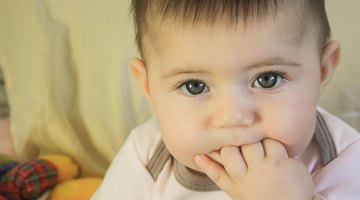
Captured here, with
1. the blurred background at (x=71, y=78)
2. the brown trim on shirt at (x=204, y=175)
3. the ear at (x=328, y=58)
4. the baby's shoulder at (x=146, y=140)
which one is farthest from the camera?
the blurred background at (x=71, y=78)

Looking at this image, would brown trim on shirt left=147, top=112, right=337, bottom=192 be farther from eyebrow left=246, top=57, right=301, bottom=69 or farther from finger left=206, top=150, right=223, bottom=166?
eyebrow left=246, top=57, right=301, bottom=69

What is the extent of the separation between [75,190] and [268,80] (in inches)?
25.0

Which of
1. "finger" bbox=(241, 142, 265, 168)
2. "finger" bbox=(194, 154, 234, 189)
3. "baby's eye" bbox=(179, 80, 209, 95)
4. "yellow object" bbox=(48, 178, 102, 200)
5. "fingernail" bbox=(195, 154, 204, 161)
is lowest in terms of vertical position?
"yellow object" bbox=(48, 178, 102, 200)

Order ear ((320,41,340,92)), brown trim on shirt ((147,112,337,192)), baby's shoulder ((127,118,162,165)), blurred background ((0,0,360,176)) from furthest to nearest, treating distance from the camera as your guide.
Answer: blurred background ((0,0,360,176)), baby's shoulder ((127,118,162,165)), brown trim on shirt ((147,112,337,192)), ear ((320,41,340,92))

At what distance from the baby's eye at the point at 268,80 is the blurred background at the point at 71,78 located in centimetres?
54

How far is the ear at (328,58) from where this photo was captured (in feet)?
2.70

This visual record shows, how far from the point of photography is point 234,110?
0.73 m

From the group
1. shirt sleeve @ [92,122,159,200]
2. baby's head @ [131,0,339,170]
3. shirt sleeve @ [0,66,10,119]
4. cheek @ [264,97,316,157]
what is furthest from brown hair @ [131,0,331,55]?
shirt sleeve @ [0,66,10,119]

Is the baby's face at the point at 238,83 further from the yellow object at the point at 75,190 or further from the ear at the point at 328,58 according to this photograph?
the yellow object at the point at 75,190

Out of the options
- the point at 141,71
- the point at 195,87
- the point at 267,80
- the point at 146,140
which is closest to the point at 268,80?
the point at 267,80

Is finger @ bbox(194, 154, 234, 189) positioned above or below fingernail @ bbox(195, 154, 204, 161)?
below

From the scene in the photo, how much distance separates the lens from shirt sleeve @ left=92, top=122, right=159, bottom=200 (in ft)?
3.31

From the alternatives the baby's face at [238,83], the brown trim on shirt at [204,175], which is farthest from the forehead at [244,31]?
the brown trim on shirt at [204,175]

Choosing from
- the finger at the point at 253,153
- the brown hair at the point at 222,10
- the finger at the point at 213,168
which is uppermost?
the brown hair at the point at 222,10
